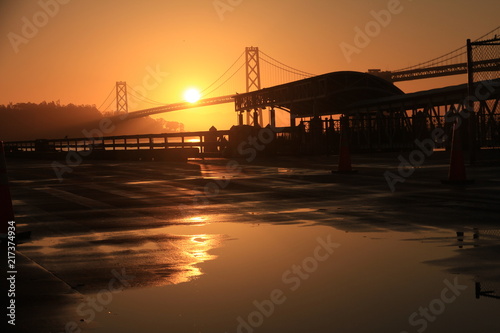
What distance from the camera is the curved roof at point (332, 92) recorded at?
62.1m

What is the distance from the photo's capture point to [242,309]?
4688 mm

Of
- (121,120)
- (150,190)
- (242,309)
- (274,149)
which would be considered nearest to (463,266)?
(242,309)

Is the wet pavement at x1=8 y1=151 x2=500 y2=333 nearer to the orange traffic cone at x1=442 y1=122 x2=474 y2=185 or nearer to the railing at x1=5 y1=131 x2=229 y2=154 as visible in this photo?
the orange traffic cone at x1=442 y1=122 x2=474 y2=185

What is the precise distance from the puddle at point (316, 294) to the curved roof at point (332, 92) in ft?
175

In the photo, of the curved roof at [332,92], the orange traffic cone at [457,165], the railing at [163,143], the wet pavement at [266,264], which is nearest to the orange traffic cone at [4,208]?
the wet pavement at [266,264]

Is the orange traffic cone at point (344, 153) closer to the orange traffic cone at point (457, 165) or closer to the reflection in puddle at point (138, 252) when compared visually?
the orange traffic cone at point (457, 165)

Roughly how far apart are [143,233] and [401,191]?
633 centimetres

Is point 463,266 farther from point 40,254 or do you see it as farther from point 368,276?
point 40,254

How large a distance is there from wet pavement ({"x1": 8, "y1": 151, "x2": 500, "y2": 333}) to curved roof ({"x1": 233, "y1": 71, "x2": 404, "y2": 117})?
4933 centimetres

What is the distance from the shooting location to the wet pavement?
4.45 meters

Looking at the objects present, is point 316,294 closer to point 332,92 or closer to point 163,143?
point 163,143

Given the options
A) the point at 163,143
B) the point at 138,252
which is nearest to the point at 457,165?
the point at 138,252

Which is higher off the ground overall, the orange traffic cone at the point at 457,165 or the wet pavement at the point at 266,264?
the orange traffic cone at the point at 457,165

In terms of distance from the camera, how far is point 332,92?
61.6 meters
